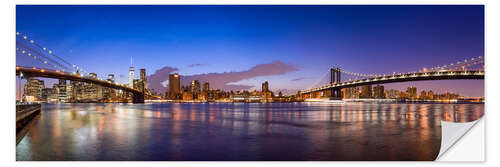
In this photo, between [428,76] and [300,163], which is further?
[428,76]

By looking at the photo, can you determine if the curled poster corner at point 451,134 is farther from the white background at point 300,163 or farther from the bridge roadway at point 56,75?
the bridge roadway at point 56,75

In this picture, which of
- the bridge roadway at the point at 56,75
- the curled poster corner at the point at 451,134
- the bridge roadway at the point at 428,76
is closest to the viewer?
the curled poster corner at the point at 451,134

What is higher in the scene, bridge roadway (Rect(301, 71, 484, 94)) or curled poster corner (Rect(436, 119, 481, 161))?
bridge roadway (Rect(301, 71, 484, 94))

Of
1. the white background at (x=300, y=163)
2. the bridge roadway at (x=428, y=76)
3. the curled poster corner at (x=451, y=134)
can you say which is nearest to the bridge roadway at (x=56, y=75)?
the white background at (x=300, y=163)

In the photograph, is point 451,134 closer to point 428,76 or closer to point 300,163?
point 300,163

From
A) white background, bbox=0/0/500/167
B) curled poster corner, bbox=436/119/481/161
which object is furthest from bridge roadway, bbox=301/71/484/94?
curled poster corner, bbox=436/119/481/161

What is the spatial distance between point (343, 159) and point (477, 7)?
558cm

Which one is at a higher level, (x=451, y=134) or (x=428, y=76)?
(x=428, y=76)

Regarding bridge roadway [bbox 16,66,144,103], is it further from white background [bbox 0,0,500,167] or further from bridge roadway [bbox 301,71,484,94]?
bridge roadway [bbox 301,71,484,94]

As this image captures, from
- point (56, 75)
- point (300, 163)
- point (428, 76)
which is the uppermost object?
point (56, 75)

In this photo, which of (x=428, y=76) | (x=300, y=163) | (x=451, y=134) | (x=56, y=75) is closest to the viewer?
(x=300, y=163)

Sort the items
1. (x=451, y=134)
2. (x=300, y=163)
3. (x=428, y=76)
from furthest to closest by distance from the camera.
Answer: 1. (x=428, y=76)
2. (x=451, y=134)
3. (x=300, y=163)

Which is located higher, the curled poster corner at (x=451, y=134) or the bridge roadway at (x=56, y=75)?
the bridge roadway at (x=56, y=75)

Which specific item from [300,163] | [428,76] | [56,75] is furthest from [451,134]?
[428,76]
